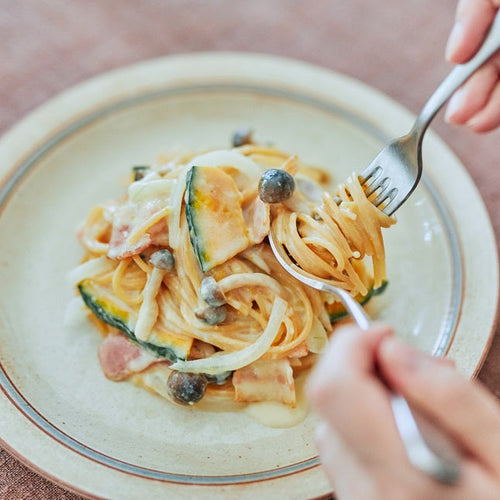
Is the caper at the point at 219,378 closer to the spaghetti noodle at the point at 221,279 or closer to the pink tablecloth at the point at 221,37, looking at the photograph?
the spaghetti noodle at the point at 221,279

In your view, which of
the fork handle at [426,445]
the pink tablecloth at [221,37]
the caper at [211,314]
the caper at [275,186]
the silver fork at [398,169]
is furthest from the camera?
the pink tablecloth at [221,37]

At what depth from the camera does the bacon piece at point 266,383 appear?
3.28 m


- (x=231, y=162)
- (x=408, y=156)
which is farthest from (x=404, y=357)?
(x=231, y=162)

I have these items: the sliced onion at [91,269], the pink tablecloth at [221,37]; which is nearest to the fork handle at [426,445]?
the sliced onion at [91,269]

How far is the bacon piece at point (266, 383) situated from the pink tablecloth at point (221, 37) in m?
2.20

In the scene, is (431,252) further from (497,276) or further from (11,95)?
(11,95)

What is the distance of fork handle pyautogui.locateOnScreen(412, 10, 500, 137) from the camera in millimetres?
3092

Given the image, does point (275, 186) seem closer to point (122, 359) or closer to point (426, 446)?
point (122, 359)

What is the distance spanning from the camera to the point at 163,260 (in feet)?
11.0

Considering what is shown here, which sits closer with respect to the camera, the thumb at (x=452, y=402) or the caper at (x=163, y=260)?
the thumb at (x=452, y=402)

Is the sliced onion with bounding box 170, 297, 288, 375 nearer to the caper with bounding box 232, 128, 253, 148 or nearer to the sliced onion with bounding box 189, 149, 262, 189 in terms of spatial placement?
the sliced onion with bounding box 189, 149, 262, 189

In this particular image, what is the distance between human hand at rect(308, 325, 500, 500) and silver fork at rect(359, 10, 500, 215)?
4.32 ft

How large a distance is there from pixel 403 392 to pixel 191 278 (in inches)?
62.4

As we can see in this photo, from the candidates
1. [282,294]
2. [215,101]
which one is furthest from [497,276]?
[215,101]
